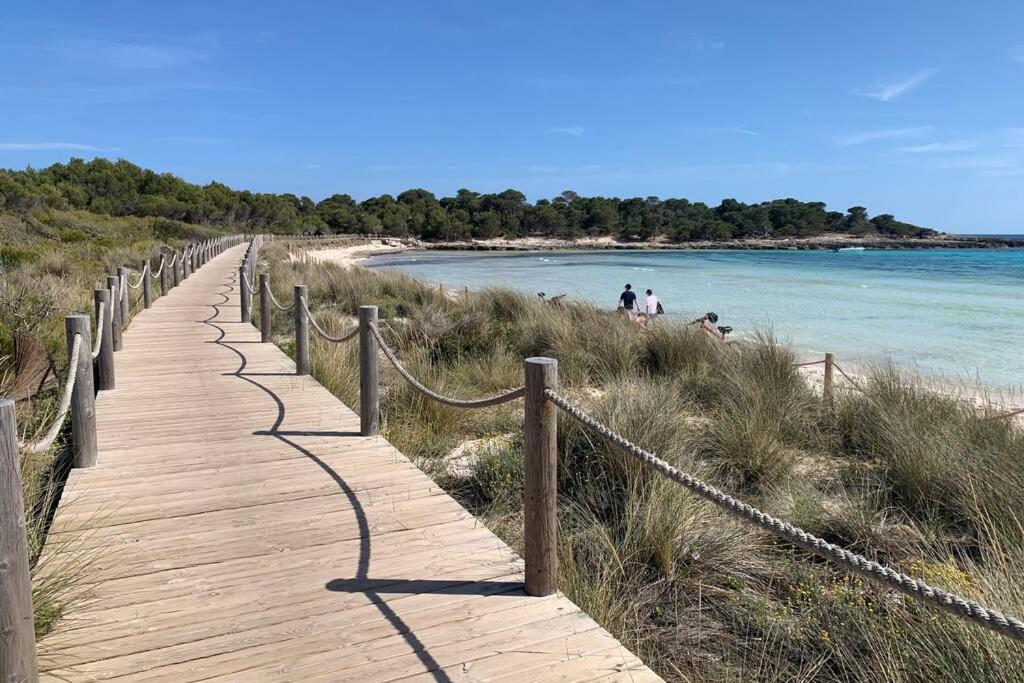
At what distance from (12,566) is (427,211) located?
390 ft

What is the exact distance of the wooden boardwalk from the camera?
2.83 meters

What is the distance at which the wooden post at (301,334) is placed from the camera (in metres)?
8.22

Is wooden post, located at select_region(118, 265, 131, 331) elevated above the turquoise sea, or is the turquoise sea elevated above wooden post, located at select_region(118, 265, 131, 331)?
wooden post, located at select_region(118, 265, 131, 331)

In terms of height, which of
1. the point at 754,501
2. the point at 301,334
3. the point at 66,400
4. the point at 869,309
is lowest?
the point at 869,309

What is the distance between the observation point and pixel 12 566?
2172 mm

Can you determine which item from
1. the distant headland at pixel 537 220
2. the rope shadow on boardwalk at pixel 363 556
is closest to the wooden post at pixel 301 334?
the rope shadow on boardwalk at pixel 363 556

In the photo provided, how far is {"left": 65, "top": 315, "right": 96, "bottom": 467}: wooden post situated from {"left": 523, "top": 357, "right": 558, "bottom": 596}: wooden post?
3401 millimetres

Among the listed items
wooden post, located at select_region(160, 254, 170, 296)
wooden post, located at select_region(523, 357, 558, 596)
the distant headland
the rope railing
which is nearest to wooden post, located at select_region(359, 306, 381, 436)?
the rope railing

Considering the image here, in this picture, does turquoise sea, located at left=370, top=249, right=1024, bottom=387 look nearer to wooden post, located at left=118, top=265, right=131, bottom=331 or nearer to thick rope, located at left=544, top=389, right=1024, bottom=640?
thick rope, located at left=544, top=389, right=1024, bottom=640

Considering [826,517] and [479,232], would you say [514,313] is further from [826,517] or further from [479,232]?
[479,232]

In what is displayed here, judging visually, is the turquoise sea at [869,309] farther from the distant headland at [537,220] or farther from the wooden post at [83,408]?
the distant headland at [537,220]

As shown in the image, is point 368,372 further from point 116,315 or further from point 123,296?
point 123,296

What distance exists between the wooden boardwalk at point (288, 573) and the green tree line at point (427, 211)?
39738mm

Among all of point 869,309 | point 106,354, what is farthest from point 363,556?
point 869,309
